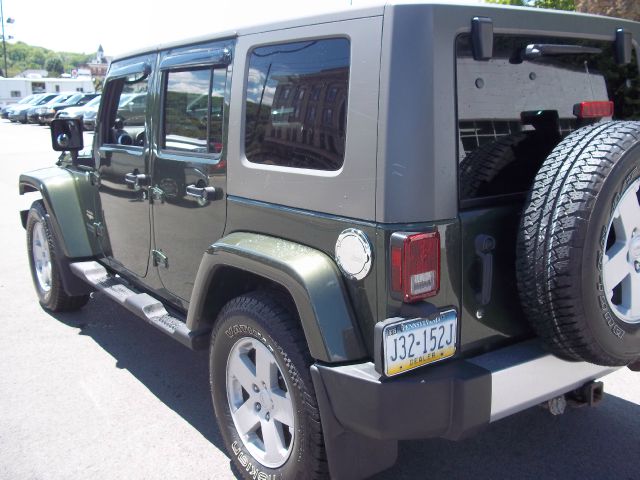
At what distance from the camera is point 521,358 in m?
2.33

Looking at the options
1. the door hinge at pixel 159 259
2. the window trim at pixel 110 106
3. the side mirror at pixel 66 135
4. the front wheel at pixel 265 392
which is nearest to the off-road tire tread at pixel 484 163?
the front wheel at pixel 265 392

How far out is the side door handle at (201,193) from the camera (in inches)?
117

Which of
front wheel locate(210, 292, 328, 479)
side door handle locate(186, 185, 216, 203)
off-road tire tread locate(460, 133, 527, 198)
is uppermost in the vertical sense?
off-road tire tread locate(460, 133, 527, 198)

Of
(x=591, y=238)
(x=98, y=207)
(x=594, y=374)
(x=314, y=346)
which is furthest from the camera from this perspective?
(x=98, y=207)

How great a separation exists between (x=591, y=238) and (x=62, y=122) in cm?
386

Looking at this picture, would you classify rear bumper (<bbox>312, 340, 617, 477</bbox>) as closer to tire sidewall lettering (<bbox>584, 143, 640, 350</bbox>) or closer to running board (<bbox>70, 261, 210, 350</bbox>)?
tire sidewall lettering (<bbox>584, 143, 640, 350</bbox>)

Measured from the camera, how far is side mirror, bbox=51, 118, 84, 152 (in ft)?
15.0

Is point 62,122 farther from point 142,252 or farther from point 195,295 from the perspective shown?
point 195,295

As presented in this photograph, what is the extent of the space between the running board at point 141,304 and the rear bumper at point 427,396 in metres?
1.00

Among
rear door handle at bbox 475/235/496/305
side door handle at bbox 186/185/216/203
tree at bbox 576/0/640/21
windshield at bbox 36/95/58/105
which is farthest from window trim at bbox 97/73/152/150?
windshield at bbox 36/95/58/105

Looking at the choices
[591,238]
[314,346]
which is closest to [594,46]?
[591,238]

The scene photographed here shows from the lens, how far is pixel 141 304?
3.59 metres

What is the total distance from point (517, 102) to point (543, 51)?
0.22m

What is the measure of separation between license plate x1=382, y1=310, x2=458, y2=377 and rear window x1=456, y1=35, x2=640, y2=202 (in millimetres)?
482
